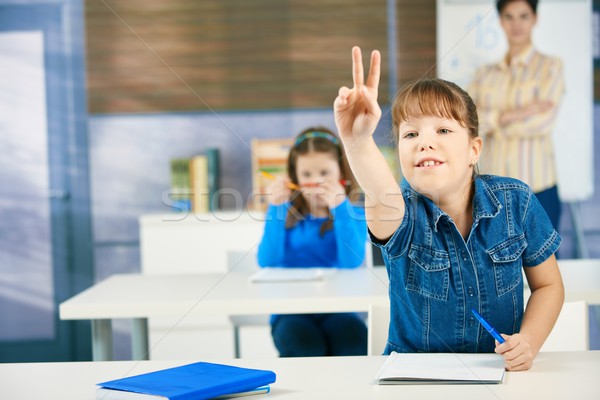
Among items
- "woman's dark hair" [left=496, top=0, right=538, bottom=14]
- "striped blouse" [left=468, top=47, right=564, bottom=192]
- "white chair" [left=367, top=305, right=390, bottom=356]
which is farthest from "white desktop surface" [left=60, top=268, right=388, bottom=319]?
"woman's dark hair" [left=496, top=0, right=538, bottom=14]

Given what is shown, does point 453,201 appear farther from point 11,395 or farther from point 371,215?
point 11,395

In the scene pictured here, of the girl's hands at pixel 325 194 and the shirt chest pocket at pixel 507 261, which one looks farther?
the girl's hands at pixel 325 194

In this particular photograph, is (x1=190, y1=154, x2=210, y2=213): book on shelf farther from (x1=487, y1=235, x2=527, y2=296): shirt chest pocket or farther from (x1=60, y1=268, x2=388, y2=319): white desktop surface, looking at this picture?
(x1=487, y1=235, x2=527, y2=296): shirt chest pocket

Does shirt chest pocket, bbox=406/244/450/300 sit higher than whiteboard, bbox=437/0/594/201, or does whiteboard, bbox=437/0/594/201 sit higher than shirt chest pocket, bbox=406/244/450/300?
whiteboard, bbox=437/0/594/201

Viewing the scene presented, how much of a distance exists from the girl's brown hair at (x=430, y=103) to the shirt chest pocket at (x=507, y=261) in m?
0.23

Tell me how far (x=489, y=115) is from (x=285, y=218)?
1.56 meters

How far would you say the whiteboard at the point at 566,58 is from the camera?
3994 millimetres

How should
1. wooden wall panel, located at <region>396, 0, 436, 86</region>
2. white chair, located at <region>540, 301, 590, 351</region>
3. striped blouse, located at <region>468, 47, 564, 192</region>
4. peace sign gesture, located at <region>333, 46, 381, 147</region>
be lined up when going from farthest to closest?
wooden wall panel, located at <region>396, 0, 436, 86</region> → striped blouse, located at <region>468, 47, 564, 192</region> → white chair, located at <region>540, 301, 590, 351</region> → peace sign gesture, located at <region>333, 46, 381, 147</region>

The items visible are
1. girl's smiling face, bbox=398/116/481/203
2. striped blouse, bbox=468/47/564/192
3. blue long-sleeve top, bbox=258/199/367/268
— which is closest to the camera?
girl's smiling face, bbox=398/116/481/203

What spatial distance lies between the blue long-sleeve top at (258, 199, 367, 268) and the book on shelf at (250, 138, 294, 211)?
1.10m

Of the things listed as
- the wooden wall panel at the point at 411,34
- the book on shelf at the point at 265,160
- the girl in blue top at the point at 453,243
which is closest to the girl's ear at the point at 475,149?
the girl in blue top at the point at 453,243

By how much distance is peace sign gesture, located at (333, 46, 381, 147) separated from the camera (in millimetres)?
1245

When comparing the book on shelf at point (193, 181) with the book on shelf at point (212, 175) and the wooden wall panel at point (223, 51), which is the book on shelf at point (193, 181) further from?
the wooden wall panel at point (223, 51)

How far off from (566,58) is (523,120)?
385mm
